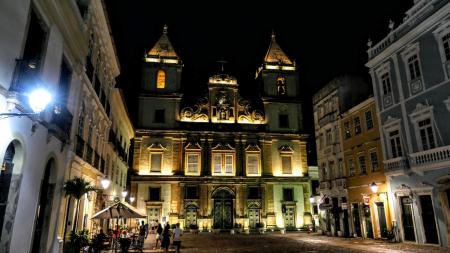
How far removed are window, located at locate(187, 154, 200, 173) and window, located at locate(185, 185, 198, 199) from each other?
1.93 meters

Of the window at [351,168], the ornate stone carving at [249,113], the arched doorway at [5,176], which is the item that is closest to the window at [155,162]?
the ornate stone carving at [249,113]

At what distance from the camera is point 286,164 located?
39969mm

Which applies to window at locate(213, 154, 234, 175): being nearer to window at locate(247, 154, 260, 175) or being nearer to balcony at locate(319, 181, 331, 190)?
window at locate(247, 154, 260, 175)

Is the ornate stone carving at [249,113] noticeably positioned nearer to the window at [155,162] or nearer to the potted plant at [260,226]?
the window at [155,162]

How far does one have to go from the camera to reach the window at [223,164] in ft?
126

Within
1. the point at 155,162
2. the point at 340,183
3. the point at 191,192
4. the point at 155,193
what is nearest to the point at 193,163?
the point at 191,192

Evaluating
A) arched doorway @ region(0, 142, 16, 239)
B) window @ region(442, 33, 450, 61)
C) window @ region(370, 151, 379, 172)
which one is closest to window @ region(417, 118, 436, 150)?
window @ region(442, 33, 450, 61)

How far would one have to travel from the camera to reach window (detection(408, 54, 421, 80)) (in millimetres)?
18859

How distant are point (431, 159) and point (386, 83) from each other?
6.46m

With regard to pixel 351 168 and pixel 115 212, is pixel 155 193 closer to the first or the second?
pixel 351 168

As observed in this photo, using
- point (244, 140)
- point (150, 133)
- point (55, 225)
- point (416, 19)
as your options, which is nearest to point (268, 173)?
point (244, 140)

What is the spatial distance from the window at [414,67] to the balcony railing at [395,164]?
16.2ft

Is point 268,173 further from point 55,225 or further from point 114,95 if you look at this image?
point 55,225

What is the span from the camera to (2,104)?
7.47 metres
